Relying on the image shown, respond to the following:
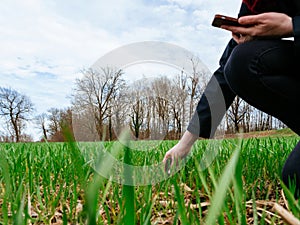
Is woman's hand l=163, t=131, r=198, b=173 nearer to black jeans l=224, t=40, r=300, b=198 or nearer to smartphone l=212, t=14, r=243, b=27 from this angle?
black jeans l=224, t=40, r=300, b=198

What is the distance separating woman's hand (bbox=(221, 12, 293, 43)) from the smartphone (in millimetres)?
15

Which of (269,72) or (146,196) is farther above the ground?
(269,72)

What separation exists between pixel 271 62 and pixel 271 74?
0.05 meters

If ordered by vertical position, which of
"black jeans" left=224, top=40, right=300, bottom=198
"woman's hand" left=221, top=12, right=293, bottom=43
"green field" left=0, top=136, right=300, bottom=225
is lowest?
"green field" left=0, top=136, right=300, bottom=225

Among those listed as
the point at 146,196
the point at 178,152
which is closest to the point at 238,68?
the point at 178,152

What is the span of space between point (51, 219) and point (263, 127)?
766 inches

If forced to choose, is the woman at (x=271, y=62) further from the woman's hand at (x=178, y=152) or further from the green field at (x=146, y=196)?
the green field at (x=146, y=196)

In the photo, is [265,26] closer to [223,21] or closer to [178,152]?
[223,21]

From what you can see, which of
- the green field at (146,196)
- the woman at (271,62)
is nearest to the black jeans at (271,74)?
the woman at (271,62)

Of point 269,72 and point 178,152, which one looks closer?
point 269,72

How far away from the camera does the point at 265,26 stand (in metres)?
1.10

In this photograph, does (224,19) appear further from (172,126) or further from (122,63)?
(172,126)

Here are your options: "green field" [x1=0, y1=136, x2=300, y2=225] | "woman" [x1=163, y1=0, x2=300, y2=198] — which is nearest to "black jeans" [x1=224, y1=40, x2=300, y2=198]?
"woman" [x1=163, y1=0, x2=300, y2=198]

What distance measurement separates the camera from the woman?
1.09m
